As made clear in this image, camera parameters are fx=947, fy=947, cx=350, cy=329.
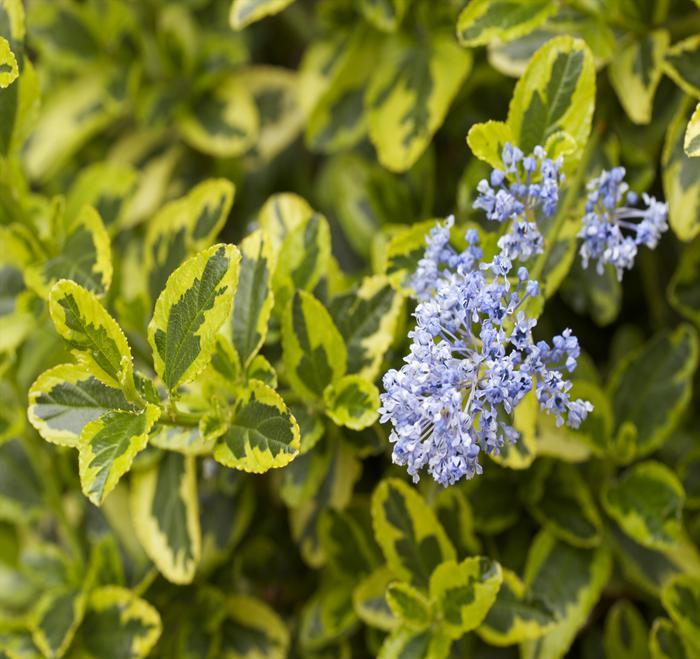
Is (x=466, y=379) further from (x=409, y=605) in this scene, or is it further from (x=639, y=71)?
(x=639, y=71)

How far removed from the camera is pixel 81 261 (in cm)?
121

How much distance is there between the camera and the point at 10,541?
1567mm

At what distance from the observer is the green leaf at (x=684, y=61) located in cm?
121

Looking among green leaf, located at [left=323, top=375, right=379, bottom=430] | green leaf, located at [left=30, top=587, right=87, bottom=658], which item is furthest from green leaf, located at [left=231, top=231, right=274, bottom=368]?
green leaf, located at [left=30, top=587, right=87, bottom=658]

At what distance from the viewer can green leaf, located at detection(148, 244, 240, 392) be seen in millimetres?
943

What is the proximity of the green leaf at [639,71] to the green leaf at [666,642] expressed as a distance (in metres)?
0.65

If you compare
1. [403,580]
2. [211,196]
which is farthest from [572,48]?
[403,580]

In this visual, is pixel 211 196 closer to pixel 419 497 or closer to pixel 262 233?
pixel 262 233

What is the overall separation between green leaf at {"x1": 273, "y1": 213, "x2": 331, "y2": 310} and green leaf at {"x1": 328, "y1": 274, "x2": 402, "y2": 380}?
5 centimetres

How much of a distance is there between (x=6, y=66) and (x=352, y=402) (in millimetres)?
523

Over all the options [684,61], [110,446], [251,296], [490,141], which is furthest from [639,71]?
[110,446]

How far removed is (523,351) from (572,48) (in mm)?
365

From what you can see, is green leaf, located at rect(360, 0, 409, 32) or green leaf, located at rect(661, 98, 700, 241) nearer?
green leaf, located at rect(661, 98, 700, 241)

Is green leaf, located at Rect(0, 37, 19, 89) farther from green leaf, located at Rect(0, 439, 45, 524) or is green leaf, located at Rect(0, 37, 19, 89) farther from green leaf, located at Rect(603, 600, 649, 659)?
green leaf, located at Rect(603, 600, 649, 659)
